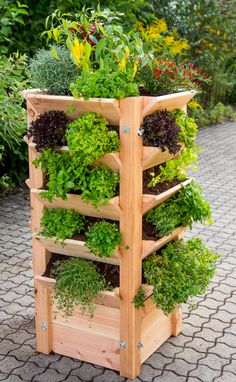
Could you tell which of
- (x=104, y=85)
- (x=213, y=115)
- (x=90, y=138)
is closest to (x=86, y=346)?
(x=90, y=138)

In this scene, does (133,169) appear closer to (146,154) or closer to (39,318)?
(146,154)

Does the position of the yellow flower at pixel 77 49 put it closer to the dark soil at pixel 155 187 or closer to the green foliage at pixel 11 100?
the dark soil at pixel 155 187

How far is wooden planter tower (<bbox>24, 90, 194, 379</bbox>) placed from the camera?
2869mm

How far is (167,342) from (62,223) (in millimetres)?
1082

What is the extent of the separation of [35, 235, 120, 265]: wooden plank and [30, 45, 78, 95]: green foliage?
78 cm

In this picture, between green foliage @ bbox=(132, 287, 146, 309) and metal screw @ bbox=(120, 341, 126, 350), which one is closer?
green foliage @ bbox=(132, 287, 146, 309)

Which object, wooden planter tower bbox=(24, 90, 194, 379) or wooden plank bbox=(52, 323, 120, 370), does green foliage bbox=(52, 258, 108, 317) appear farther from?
wooden plank bbox=(52, 323, 120, 370)

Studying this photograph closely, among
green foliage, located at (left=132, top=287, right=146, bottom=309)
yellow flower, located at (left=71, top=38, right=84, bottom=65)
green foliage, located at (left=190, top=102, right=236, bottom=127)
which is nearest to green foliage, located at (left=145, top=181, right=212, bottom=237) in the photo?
green foliage, located at (left=132, top=287, right=146, bottom=309)

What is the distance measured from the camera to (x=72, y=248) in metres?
3.14

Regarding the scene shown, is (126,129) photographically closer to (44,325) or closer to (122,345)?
(122,345)

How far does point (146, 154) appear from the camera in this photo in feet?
9.55

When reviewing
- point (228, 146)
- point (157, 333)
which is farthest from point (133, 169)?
point (228, 146)

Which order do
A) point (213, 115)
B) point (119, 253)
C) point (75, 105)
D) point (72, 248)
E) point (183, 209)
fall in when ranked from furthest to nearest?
point (213, 115) → point (183, 209) → point (72, 248) → point (119, 253) → point (75, 105)

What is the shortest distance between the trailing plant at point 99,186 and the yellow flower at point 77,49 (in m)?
0.56
